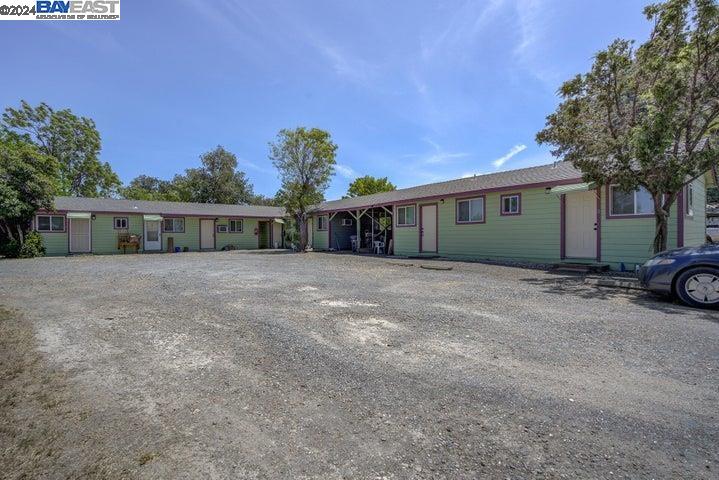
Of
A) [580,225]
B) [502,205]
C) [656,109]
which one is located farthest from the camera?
[502,205]

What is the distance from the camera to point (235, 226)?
87.8ft

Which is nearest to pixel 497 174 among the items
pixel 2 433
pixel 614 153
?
pixel 614 153

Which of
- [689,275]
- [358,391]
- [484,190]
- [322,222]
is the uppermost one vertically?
[484,190]

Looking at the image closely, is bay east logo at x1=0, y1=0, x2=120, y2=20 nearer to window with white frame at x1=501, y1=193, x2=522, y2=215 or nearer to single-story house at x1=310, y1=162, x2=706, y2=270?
single-story house at x1=310, y1=162, x2=706, y2=270

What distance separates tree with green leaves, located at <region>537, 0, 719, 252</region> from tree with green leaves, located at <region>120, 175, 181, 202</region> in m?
39.8

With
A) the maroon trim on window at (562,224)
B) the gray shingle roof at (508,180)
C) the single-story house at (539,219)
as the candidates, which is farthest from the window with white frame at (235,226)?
the maroon trim on window at (562,224)

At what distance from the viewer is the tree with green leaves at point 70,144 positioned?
103 ft

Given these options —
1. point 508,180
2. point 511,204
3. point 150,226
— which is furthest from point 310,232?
point 511,204

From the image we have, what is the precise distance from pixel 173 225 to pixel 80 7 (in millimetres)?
15622

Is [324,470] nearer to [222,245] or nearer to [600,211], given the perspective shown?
[600,211]

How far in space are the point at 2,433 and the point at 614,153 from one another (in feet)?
35.9

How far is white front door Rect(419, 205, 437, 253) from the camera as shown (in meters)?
16.2

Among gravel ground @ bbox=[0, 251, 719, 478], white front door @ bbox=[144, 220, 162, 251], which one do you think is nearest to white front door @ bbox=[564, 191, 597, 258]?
gravel ground @ bbox=[0, 251, 719, 478]

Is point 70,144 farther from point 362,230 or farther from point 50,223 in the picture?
point 362,230
